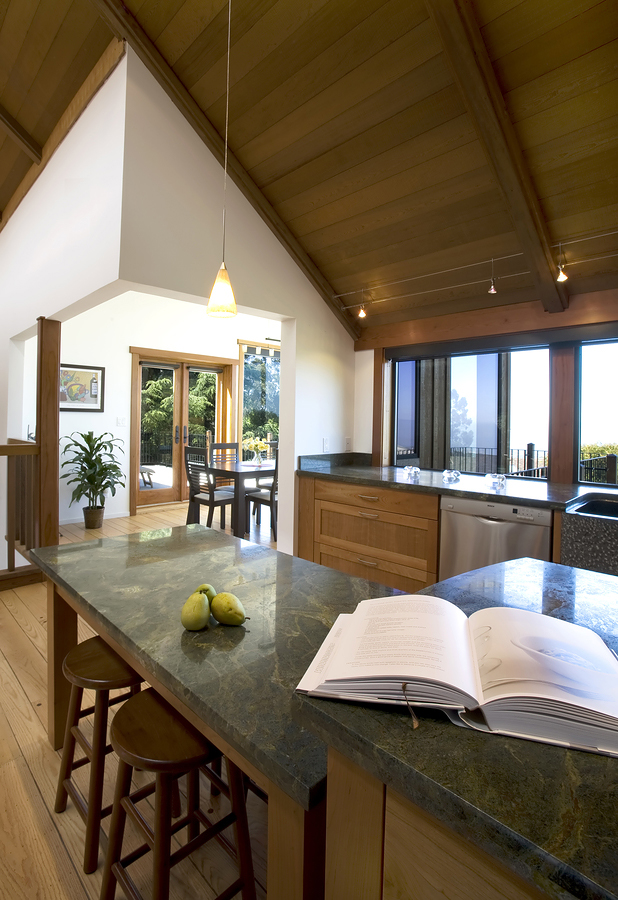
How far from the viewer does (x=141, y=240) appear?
2.82 meters

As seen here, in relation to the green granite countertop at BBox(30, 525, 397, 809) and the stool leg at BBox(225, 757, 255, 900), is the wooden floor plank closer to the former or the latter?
the stool leg at BBox(225, 757, 255, 900)

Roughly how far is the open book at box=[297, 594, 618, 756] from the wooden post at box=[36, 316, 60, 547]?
3.51 meters

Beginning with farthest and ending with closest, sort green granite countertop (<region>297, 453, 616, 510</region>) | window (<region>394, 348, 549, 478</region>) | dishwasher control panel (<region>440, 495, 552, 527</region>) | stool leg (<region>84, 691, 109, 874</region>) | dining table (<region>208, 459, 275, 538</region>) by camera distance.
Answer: dining table (<region>208, 459, 275, 538</region>), window (<region>394, 348, 549, 478</region>), green granite countertop (<region>297, 453, 616, 510</region>), dishwasher control panel (<region>440, 495, 552, 527</region>), stool leg (<region>84, 691, 109, 874</region>)

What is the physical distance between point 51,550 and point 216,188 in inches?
100

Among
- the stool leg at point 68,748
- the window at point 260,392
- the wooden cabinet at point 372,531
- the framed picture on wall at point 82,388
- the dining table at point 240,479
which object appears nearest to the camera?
the stool leg at point 68,748

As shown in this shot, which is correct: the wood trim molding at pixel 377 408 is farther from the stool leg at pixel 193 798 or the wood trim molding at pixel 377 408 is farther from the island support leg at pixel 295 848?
the island support leg at pixel 295 848

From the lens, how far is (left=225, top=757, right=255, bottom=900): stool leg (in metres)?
1.18

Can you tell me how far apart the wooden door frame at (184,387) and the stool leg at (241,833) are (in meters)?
5.75

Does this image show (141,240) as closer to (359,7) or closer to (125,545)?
(359,7)

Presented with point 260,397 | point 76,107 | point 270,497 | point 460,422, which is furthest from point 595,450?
point 260,397

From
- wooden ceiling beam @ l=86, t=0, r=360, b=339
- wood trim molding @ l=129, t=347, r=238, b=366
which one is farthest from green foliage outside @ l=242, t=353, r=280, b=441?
wooden ceiling beam @ l=86, t=0, r=360, b=339

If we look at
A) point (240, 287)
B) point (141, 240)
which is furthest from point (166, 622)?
point (240, 287)

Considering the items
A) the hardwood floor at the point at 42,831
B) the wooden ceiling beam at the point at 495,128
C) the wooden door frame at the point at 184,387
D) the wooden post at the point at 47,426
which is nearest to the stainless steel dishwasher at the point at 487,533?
the wooden ceiling beam at the point at 495,128

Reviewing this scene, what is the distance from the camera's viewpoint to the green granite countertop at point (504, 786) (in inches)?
17.7
